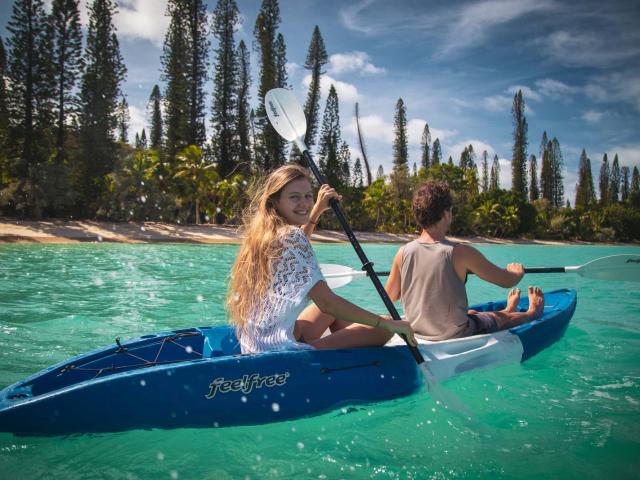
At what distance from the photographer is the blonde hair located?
2395mm

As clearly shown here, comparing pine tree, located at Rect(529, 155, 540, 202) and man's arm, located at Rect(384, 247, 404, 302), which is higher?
pine tree, located at Rect(529, 155, 540, 202)

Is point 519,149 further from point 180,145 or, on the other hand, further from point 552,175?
point 180,145

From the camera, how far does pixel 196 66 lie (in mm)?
28672

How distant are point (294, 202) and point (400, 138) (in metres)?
39.3

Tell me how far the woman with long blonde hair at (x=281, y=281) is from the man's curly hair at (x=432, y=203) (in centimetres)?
91

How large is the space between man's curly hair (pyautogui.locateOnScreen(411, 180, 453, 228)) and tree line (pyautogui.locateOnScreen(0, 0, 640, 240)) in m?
21.2

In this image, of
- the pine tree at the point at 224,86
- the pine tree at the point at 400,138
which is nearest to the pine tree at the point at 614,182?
the pine tree at the point at 400,138

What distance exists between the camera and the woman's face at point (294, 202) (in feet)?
8.29

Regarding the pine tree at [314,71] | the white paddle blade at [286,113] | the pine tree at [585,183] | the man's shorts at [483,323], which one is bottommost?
the man's shorts at [483,323]

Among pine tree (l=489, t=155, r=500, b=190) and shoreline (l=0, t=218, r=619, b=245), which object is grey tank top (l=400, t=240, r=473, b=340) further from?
pine tree (l=489, t=155, r=500, b=190)

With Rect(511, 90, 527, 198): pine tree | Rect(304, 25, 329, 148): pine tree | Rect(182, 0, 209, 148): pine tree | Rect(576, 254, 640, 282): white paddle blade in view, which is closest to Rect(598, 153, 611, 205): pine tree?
Rect(511, 90, 527, 198): pine tree

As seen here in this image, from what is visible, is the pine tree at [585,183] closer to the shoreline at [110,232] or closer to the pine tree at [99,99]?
the shoreline at [110,232]

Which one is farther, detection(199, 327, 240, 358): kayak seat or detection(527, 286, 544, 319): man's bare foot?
detection(527, 286, 544, 319): man's bare foot

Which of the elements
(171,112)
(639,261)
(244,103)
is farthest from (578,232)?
(639,261)
